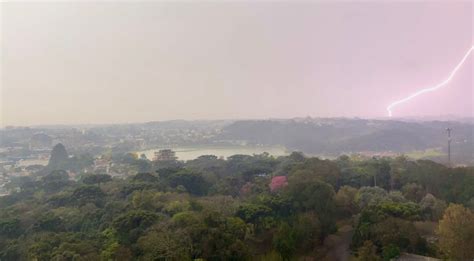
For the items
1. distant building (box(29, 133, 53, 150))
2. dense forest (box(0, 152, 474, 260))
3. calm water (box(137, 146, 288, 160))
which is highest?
distant building (box(29, 133, 53, 150))

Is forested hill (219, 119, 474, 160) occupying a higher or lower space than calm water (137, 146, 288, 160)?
higher

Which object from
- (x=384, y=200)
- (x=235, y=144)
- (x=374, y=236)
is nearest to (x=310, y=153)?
(x=235, y=144)

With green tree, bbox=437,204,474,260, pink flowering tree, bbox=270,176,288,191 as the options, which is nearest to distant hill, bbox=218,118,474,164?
pink flowering tree, bbox=270,176,288,191

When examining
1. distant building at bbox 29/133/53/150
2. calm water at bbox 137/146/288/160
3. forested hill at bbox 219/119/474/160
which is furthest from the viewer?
distant building at bbox 29/133/53/150

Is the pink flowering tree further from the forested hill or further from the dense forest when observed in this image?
the forested hill

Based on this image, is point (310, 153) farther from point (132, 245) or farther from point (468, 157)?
point (132, 245)
